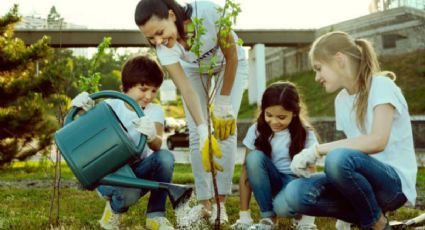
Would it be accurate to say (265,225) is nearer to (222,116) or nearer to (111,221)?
(222,116)

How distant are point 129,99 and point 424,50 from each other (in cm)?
1593

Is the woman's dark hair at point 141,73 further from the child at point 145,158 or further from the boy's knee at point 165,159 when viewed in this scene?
the boy's knee at point 165,159

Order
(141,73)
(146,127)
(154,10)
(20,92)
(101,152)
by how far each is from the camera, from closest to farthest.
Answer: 1. (101,152)
2. (146,127)
3. (154,10)
4. (141,73)
5. (20,92)

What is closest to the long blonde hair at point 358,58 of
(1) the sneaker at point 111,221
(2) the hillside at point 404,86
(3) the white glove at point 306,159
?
(3) the white glove at point 306,159

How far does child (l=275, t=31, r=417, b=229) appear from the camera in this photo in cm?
222

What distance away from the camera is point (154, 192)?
2785 millimetres

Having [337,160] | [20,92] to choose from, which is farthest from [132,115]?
[20,92]

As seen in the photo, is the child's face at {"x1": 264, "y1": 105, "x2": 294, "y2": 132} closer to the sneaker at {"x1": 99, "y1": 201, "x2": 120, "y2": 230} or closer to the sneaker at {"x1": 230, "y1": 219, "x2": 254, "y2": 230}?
the sneaker at {"x1": 230, "y1": 219, "x2": 254, "y2": 230}

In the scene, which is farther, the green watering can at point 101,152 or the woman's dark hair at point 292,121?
the woman's dark hair at point 292,121

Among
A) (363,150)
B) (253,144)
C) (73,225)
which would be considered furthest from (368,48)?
(73,225)

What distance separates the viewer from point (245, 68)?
3.19m

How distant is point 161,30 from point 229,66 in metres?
0.43

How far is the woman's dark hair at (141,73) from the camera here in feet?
9.40

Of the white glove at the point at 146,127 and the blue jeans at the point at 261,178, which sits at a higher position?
the white glove at the point at 146,127
